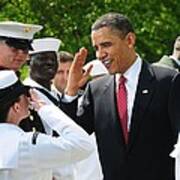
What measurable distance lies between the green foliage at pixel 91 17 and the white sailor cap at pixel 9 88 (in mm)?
13280

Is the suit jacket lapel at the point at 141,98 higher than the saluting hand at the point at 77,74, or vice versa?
the saluting hand at the point at 77,74

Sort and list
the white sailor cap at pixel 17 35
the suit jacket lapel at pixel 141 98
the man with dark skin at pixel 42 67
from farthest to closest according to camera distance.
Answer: the man with dark skin at pixel 42 67, the suit jacket lapel at pixel 141 98, the white sailor cap at pixel 17 35

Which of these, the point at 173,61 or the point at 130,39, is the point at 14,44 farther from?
the point at 173,61

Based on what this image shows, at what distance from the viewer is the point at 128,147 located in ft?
20.4

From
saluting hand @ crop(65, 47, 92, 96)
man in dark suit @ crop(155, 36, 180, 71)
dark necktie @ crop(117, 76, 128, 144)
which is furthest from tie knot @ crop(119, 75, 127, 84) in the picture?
man in dark suit @ crop(155, 36, 180, 71)

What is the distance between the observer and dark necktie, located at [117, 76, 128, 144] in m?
6.27

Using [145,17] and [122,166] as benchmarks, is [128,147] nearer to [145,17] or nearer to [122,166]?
[122,166]

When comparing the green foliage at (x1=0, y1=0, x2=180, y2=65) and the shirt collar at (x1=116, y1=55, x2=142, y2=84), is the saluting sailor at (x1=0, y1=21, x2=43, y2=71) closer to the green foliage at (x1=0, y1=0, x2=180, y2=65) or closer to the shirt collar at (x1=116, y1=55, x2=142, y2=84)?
the shirt collar at (x1=116, y1=55, x2=142, y2=84)

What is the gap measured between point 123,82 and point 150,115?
0.32 metres

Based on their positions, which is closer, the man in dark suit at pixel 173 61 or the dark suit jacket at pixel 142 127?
the dark suit jacket at pixel 142 127

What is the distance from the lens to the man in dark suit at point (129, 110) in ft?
20.2

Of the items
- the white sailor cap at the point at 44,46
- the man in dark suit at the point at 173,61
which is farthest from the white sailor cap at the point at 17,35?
the man in dark suit at the point at 173,61

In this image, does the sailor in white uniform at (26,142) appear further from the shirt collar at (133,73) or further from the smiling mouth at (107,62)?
the shirt collar at (133,73)

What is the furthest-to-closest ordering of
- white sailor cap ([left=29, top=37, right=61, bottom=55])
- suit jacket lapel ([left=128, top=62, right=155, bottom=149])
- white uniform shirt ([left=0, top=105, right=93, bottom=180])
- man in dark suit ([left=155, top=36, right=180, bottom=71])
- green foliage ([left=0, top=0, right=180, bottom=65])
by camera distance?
green foliage ([left=0, top=0, right=180, bottom=65]) → man in dark suit ([left=155, top=36, right=180, bottom=71]) → white sailor cap ([left=29, top=37, right=61, bottom=55]) → suit jacket lapel ([left=128, top=62, right=155, bottom=149]) → white uniform shirt ([left=0, top=105, right=93, bottom=180])
